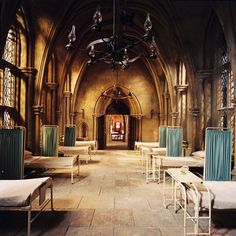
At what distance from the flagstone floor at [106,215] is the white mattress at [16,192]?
1.69ft

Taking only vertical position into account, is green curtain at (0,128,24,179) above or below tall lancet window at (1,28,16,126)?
below

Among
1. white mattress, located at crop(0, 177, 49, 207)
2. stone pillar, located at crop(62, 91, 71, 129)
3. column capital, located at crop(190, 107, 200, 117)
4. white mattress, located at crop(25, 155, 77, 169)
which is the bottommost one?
white mattress, located at crop(25, 155, 77, 169)

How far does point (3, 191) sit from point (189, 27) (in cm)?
836

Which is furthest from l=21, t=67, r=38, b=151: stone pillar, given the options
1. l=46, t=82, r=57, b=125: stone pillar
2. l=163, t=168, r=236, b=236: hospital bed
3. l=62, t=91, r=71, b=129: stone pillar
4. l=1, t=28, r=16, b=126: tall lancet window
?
l=62, t=91, r=71, b=129: stone pillar

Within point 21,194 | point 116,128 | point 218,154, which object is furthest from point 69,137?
point 116,128

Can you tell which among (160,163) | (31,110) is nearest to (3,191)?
(160,163)

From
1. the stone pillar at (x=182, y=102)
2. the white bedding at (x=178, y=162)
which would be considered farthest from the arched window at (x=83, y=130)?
the white bedding at (x=178, y=162)

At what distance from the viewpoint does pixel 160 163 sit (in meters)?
7.09

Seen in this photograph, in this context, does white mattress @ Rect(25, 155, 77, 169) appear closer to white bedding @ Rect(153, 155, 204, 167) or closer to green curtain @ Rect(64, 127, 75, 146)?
white bedding @ Rect(153, 155, 204, 167)

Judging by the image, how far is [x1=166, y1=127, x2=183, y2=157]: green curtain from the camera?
27.0ft

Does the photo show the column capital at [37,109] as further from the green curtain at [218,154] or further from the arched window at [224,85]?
the green curtain at [218,154]

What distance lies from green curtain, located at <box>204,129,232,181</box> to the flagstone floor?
800 mm

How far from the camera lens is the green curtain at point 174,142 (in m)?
8.24

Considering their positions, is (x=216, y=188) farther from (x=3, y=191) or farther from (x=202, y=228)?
(x=3, y=191)
